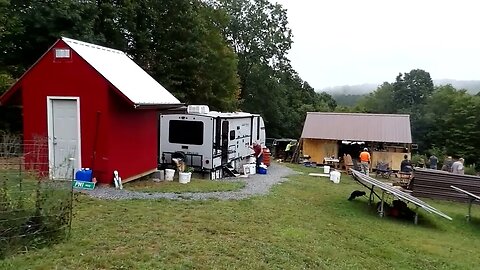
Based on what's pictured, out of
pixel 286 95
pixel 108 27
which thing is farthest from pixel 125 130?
pixel 286 95

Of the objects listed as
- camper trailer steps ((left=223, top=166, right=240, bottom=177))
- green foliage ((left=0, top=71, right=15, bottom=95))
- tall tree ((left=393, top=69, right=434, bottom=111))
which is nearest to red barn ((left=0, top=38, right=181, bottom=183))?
green foliage ((left=0, top=71, right=15, bottom=95))

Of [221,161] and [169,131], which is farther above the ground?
[169,131]

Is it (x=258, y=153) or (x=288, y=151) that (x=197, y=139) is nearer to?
(x=258, y=153)

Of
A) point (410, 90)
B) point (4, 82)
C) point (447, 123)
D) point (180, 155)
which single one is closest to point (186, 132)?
point (180, 155)

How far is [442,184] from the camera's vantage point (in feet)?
48.8

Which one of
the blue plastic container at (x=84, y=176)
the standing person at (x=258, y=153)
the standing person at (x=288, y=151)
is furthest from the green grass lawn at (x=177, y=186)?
the standing person at (x=288, y=151)

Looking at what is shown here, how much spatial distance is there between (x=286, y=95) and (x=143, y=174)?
114ft

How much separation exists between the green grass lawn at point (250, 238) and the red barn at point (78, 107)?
1.90 m

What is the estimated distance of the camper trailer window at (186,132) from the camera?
15.6 m

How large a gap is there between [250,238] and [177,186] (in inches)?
215

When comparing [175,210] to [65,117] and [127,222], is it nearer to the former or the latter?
[127,222]

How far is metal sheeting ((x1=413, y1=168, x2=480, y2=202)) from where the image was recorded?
14722 millimetres

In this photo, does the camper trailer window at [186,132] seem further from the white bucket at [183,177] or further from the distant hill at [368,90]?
the distant hill at [368,90]

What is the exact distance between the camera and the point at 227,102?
32.8 meters
